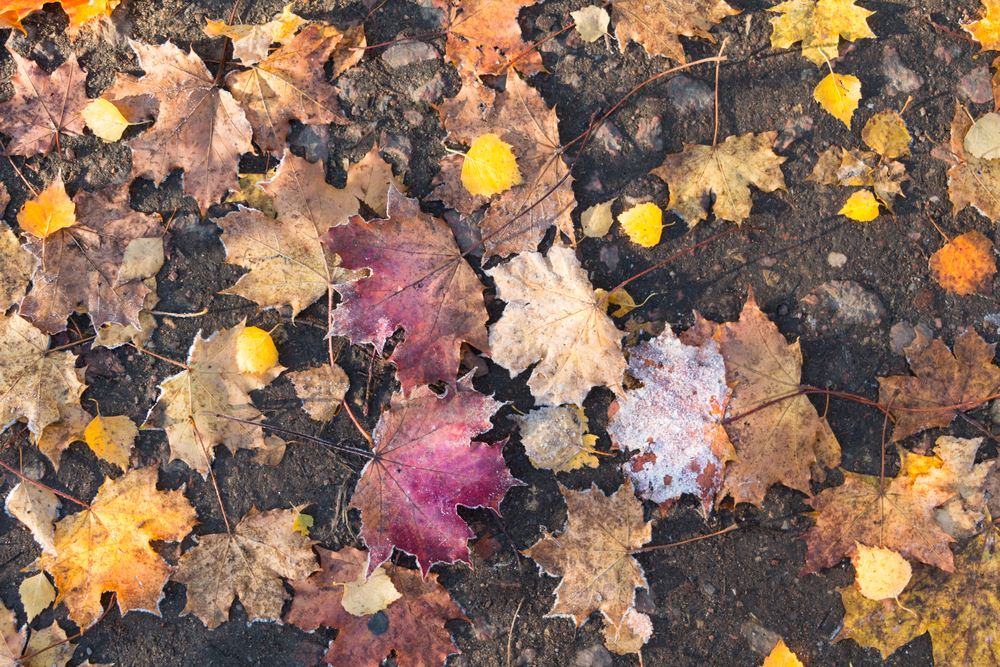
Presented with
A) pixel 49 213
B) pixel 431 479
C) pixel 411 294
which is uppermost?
pixel 49 213

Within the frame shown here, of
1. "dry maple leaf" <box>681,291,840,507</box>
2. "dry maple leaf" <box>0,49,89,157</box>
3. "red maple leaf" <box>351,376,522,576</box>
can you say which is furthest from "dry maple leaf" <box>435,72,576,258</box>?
"dry maple leaf" <box>0,49,89,157</box>

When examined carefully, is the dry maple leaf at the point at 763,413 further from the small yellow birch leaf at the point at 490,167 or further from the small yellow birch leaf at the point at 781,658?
the small yellow birch leaf at the point at 490,167

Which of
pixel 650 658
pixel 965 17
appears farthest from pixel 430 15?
pixel 650 658

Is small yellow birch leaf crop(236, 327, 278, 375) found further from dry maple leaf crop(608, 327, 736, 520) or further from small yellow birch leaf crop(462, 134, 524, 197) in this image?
dry maple leaf crop(608, 327, 736, 520)

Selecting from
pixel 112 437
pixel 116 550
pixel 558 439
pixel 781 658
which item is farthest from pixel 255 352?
pixel 781 658

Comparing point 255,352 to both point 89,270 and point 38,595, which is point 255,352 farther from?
point 38,595

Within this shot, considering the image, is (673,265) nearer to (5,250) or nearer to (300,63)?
(300,63)
